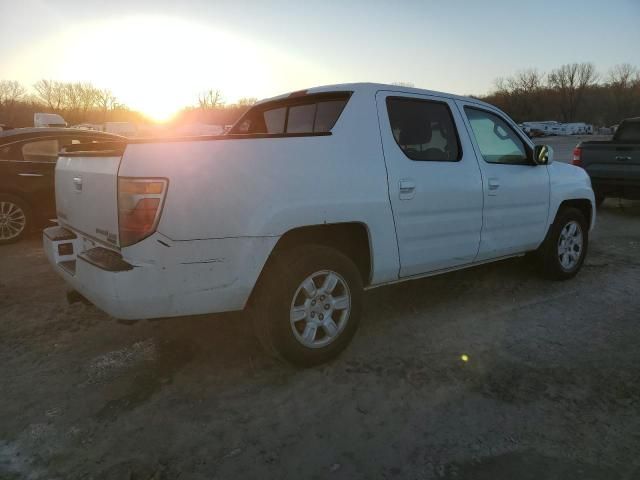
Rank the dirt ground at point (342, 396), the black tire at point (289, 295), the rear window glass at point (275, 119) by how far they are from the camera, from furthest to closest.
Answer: the rear window glass at point (275, 119), the black tire at point (289, 295), the dirt ground at point (342, 396)

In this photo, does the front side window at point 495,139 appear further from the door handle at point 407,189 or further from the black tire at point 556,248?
the door handle at point 407,189

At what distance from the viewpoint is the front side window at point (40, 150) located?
261 inches

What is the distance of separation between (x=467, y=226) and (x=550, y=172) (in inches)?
56.2

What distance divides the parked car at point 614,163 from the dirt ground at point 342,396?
15.7 ft

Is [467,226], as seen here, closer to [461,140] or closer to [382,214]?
[461,140]

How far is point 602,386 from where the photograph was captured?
2.86 meters

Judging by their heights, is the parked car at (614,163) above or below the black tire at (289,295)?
above

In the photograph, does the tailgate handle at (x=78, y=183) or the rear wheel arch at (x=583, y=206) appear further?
the rear wheel arch at (x=583, y=206)

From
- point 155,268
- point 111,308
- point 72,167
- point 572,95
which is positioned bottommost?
point 111,308

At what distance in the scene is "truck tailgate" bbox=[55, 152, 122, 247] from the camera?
263 centimetres

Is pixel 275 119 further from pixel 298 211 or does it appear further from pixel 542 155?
pixel 542 155

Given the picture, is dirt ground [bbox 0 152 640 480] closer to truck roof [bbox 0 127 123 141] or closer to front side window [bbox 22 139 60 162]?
front side window [bbox 22 139 60 162]

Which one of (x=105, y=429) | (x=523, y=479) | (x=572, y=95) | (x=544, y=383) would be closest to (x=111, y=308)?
(x=105, y=429)

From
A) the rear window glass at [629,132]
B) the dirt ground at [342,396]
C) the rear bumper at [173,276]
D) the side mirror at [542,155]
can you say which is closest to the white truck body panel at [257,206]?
the rear bumper at [173,276]
